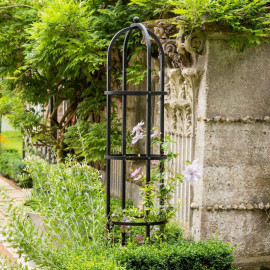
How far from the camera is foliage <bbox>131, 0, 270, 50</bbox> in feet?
18.5

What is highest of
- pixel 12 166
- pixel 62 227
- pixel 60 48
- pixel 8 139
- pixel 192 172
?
pixel 60 48

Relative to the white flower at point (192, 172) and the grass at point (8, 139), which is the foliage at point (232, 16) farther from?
the grass at point (8, 139)

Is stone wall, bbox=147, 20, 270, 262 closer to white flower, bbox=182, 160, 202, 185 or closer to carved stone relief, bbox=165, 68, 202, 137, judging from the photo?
carved stone relief, bbox=165, 68, 202, 137

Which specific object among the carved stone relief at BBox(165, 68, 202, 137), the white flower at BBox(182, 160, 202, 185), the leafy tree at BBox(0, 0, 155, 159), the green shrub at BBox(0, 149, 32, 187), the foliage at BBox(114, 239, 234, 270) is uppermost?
the leafy tree at BBox(0, 0, 155, 159)

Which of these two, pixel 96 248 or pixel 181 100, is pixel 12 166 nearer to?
pixel 181 100

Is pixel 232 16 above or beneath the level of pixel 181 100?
above

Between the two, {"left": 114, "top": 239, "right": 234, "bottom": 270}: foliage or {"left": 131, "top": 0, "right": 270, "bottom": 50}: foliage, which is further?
{"left": 131, "top": 0, "right": 270, "bottom": 50}: foliage

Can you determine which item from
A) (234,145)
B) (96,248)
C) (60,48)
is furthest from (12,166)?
(96,248)

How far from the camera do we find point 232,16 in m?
5.68

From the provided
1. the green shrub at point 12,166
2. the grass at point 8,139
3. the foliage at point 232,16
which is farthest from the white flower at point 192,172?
the green shrub at point 12,166

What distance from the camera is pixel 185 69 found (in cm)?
638

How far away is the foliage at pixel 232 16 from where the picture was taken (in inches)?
222

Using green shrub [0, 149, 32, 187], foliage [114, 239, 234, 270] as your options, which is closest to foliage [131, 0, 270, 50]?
foliage [114, 239, 234, 270]

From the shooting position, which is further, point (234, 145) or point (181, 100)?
point (181, 100)
